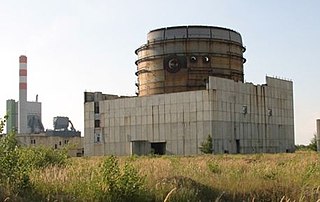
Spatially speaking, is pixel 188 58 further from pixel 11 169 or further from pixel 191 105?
pixel 11 169

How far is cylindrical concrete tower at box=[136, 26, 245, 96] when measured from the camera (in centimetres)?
7412

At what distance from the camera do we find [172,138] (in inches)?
2788

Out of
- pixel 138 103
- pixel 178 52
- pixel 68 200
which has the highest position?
pixel 178 52

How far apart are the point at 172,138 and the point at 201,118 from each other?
516cm

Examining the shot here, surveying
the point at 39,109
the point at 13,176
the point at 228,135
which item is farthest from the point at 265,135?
the point at 39,109

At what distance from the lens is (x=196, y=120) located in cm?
6900

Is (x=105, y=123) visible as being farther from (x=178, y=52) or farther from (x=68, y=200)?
(x=68, y=200)

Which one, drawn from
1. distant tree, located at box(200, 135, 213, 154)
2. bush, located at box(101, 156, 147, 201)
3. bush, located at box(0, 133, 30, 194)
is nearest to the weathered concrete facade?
distant tree, located at box(200, 135, 213, 154)

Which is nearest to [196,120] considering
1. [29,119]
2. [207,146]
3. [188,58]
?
[207,146]

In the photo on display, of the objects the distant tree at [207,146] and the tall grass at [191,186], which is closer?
the tall grass at [191,186]

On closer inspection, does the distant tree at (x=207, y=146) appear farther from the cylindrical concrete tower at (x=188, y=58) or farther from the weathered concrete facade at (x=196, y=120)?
the cylindrical concrete tower at (x=188, y=58)

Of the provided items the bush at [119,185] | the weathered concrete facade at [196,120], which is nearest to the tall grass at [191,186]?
the bush at [119,185]

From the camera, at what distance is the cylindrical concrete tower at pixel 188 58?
74125 mm

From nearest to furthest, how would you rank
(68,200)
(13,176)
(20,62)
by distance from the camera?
(68,200) → (13,176) → (20,62)
